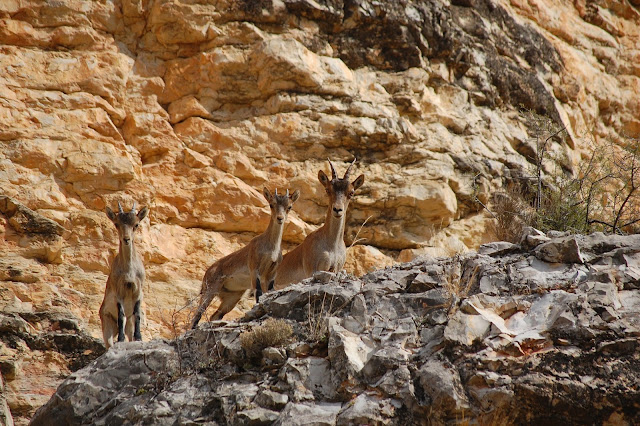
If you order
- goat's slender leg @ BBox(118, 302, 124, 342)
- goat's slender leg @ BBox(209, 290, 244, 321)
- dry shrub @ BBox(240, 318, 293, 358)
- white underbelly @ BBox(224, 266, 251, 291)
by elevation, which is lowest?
goat's slender leg @ BBox(209, 290, 244, 321)

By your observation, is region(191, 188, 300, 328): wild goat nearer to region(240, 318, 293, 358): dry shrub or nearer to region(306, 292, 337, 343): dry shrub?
region(306, 292, 337, 343): dry shrub

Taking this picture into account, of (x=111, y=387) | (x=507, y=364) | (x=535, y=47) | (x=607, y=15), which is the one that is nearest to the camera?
(x=507, y=364)

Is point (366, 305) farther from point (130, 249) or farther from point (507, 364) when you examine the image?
point (130, 249)

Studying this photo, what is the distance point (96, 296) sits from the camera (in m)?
11.9

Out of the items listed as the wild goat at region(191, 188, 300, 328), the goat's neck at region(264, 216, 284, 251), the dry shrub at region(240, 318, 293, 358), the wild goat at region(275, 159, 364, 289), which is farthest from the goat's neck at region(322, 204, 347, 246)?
the dry shrub at region(240, 318, 293, 358)

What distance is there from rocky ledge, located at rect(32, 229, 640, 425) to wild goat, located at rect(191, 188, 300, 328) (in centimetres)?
345

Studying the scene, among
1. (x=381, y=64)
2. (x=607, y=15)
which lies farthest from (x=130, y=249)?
(x=607, y=15)

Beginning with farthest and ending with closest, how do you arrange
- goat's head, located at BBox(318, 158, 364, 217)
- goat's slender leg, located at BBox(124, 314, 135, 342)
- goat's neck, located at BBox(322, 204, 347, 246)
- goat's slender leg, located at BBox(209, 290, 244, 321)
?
1. goat's slender leg, located at BBox(209, 290, 244, 321)
2. goat's neck, located at BBox(322, 204, 347, 246)
3. goat's head, located at BBox(318, 158, 364, 217)
4. goat's slender leg, located at BBox(124, 314, 135, 342)

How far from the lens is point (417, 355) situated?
6574 mm

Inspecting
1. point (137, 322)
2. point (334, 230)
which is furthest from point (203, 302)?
point (334, 230)

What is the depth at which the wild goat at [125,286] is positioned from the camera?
1061cm

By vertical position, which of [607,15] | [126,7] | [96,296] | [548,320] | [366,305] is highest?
[607,15]

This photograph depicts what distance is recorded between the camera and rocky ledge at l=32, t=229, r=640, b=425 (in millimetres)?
6000

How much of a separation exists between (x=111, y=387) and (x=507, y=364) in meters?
4.05
